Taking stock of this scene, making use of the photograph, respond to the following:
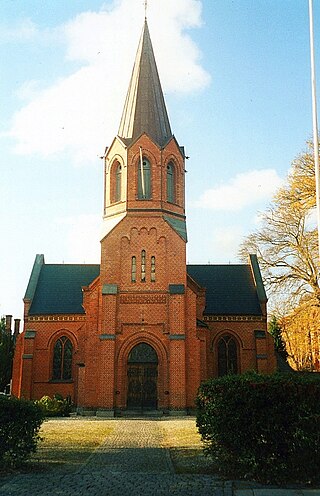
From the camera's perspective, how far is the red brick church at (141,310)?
31344mm

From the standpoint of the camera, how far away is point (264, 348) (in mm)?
37250

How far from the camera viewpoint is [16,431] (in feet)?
42.9

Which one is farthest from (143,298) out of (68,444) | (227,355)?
(68,444)

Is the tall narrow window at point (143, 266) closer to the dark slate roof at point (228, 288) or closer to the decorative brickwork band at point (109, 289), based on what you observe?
the decorative brickwork band at point (109, 289)

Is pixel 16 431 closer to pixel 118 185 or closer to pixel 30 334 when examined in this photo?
pixel 118 185

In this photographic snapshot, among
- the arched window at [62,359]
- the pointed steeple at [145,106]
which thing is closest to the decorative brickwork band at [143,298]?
the arched window at [62,359]

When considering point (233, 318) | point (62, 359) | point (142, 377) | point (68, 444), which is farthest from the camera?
point (233, 318)

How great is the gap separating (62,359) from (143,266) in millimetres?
10256

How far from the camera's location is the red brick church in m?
31.3

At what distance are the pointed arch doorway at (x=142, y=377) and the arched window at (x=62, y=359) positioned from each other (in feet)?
24.9

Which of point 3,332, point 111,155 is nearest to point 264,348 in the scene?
point 111,155

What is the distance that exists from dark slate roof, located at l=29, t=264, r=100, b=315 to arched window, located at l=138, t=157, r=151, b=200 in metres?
10.3

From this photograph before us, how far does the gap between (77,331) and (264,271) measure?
13659 mm

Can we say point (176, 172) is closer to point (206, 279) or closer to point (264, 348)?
point (206, 279)
